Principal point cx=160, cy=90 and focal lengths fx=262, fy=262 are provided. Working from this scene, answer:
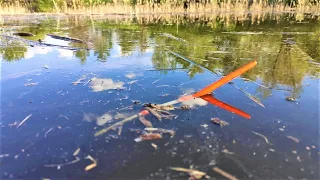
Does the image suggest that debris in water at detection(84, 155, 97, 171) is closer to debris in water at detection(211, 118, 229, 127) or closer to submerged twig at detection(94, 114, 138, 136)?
submerged twig at detection(94, 114, 138, 136)

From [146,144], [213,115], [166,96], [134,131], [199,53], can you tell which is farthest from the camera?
[199,53]

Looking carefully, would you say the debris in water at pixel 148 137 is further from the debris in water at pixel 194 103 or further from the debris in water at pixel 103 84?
Answer: the debris in water at pixel 103 84

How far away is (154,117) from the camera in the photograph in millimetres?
3145

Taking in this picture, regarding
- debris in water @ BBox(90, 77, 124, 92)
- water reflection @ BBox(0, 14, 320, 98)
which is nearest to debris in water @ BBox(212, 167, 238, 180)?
water reflection @ BBox(0, 14, 320, 98)

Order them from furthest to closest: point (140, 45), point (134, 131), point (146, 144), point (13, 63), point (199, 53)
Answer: point (140, 45) → point (199, 53) → point (13, 63) → point (134, 131) → point (146, 144)

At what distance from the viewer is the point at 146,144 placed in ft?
8.59

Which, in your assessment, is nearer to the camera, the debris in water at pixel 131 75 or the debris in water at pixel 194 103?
the debris in water at pixel 194 103

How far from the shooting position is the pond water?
7.63ft

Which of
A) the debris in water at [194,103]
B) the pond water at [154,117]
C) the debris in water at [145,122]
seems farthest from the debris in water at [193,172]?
the debris in water at [194,103]

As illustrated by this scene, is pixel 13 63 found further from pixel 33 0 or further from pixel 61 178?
pixel 33 0

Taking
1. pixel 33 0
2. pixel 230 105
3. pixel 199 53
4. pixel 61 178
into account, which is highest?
pixel 33 0

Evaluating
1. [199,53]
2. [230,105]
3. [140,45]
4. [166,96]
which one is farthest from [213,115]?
[140,45]

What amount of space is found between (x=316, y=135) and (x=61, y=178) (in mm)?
2556

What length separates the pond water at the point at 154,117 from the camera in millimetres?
2324
